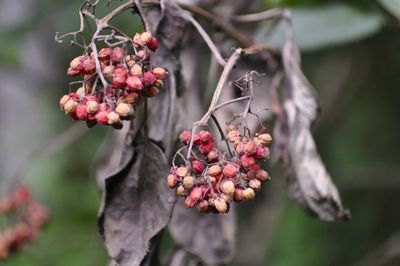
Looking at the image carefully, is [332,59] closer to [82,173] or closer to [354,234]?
A: [354,234]

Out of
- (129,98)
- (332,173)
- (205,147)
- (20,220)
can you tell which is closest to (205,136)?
(205,147)

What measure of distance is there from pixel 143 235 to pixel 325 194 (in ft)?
1.22

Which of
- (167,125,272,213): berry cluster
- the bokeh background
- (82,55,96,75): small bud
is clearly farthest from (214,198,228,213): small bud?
the bokeh background

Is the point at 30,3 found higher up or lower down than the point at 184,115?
lower down

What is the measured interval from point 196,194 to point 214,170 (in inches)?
1.7

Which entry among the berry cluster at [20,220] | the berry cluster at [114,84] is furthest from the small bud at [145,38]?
the berry cluster at [20,220]

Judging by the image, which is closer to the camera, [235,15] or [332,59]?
[235,15]

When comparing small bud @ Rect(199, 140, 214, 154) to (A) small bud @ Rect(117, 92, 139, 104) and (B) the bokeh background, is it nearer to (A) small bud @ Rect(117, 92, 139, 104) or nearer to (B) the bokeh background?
(A) small bud @ Rect(117, 92, 139, 104)

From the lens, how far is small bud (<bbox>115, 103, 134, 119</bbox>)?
945mm

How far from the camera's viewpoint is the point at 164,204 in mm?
1100

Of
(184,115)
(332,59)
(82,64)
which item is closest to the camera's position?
(82,64)

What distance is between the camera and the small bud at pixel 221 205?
37.9 inches

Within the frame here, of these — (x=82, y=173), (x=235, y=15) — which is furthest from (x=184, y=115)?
(x=82, y=173)

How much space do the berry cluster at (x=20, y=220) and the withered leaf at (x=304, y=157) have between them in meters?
0.68
